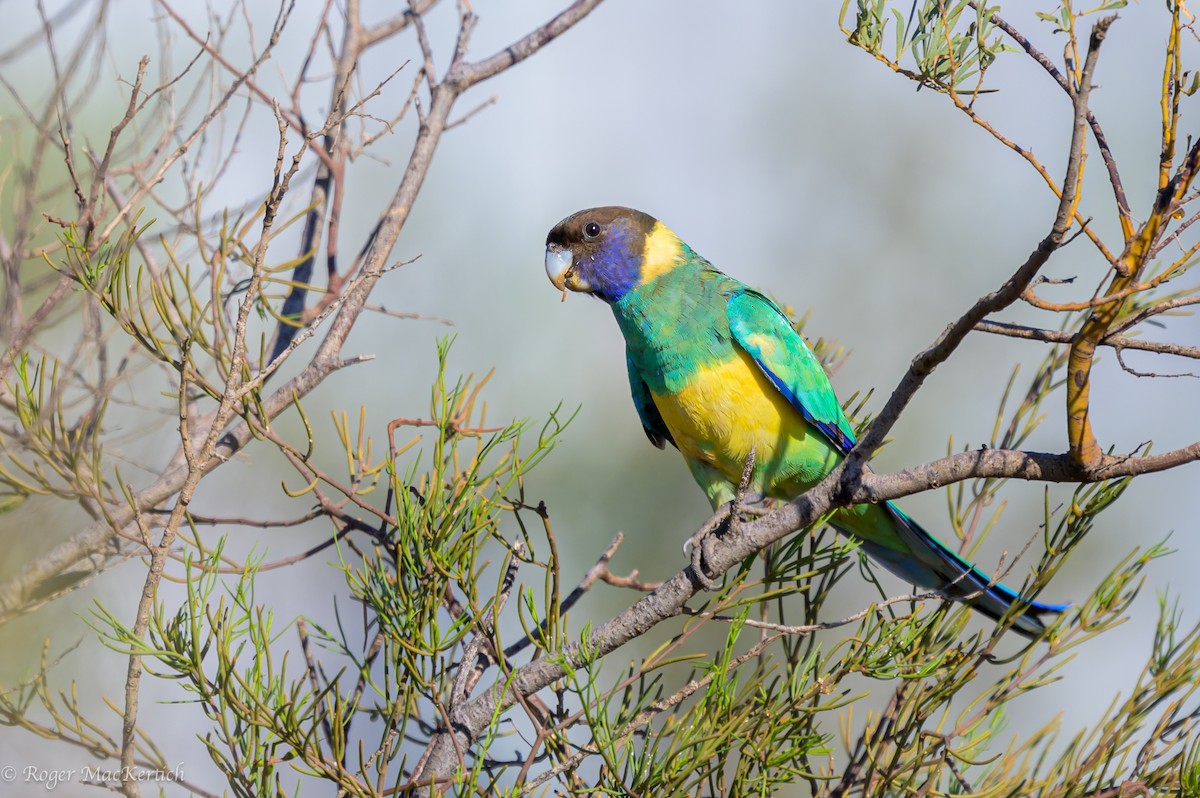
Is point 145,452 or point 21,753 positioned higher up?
point 145,452

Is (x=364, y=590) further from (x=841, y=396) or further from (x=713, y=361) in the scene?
(x=841, y=396)

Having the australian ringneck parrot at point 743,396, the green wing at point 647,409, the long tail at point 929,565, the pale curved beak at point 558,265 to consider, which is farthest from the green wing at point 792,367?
the pale curved beak at point 558,265

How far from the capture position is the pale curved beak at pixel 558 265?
3.79m

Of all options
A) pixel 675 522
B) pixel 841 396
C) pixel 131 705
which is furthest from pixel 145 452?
pixel 841 396

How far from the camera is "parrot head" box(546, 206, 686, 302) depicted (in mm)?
3674

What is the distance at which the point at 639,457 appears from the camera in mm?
5898

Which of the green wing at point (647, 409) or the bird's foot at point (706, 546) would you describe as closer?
the bird's foot at point (706, 546)

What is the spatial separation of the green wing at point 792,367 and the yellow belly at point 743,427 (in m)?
0.05

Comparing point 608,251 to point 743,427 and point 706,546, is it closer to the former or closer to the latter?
point 743,427

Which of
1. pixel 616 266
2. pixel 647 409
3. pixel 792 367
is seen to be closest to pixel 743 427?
pixel 792 367

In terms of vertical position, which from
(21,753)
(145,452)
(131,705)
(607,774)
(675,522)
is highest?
(675,522)

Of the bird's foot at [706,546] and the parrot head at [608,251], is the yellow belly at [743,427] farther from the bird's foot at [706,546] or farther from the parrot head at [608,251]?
the parrot head at [608,251]

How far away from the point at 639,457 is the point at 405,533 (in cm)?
406

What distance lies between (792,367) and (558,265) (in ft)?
3.37
